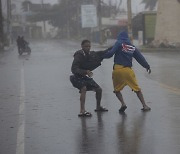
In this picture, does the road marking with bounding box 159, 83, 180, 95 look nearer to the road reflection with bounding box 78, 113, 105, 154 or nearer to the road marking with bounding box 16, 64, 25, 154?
the road marking with bounding box 16, 64, 25, 154

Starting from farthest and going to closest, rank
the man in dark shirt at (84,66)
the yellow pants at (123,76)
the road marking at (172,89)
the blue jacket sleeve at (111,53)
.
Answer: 1. the road marking at (172,89)
2. the yellow pants at (123,76)
3. the blue jacket sleeve at (111,53)
4. the man in dark shirt at (84,66)

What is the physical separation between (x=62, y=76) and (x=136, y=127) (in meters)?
10.7

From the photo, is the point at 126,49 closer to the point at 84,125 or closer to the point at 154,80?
the point at 84,125

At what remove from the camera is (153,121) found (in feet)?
31.1

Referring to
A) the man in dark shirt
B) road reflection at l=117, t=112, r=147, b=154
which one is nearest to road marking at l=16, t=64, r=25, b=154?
the man in dark shirt

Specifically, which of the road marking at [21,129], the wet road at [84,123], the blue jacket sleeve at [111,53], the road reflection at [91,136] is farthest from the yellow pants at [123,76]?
the road marking at [21,129]

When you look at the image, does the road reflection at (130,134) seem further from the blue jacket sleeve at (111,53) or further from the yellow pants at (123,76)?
the blue jacket sleeve at (111,53)

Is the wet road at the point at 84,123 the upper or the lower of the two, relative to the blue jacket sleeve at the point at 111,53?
lower

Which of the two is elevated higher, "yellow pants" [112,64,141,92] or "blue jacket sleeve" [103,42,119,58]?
"blue jacket sleeve" [103,42,119,58]

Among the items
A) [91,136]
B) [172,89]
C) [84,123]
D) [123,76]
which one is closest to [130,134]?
[91,136]

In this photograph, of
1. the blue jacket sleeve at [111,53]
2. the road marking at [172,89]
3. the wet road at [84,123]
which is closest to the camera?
the wet road at [84,123]

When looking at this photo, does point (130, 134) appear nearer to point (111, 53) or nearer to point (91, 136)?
point (91, 136)

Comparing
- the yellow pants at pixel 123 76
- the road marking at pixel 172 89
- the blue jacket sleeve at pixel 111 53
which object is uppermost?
the blue jacket sleeve at pixel 111 53

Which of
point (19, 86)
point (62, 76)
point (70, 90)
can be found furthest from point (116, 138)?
point (62, 76)
